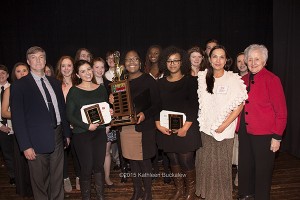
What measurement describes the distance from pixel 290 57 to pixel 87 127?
4.25 metres

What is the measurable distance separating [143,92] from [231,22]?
14.2ft

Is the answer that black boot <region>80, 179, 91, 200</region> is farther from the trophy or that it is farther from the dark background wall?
the dark background wall

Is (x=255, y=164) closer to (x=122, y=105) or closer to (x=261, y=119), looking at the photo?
(x=261, y=119)

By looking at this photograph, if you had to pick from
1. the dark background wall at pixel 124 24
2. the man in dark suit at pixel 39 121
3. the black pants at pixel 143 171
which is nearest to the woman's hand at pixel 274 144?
the black pants at pixel 143 171

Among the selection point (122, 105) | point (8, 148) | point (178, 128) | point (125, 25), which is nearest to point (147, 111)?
point (122, 105)

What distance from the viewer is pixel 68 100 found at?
3.15 meters

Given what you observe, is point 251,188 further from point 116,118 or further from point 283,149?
point 283,149

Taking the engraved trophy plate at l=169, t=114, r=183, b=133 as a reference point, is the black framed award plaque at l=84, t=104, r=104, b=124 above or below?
above

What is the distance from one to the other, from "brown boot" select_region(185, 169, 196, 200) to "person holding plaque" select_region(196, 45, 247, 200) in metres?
0.12

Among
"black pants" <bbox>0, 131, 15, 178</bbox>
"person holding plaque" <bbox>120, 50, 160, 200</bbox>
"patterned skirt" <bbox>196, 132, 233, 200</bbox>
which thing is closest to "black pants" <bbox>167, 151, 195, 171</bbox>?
"patterned skirt" <bbox>196, 132, 233, 200</bbox>

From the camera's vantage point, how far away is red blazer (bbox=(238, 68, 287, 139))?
2.91m

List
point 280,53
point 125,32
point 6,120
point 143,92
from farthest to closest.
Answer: point 125,32
point 280,53
point 6,120
point 143,92

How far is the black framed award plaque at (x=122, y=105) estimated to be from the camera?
3.10 metres

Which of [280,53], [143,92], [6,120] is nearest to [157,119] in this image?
[143,92]
